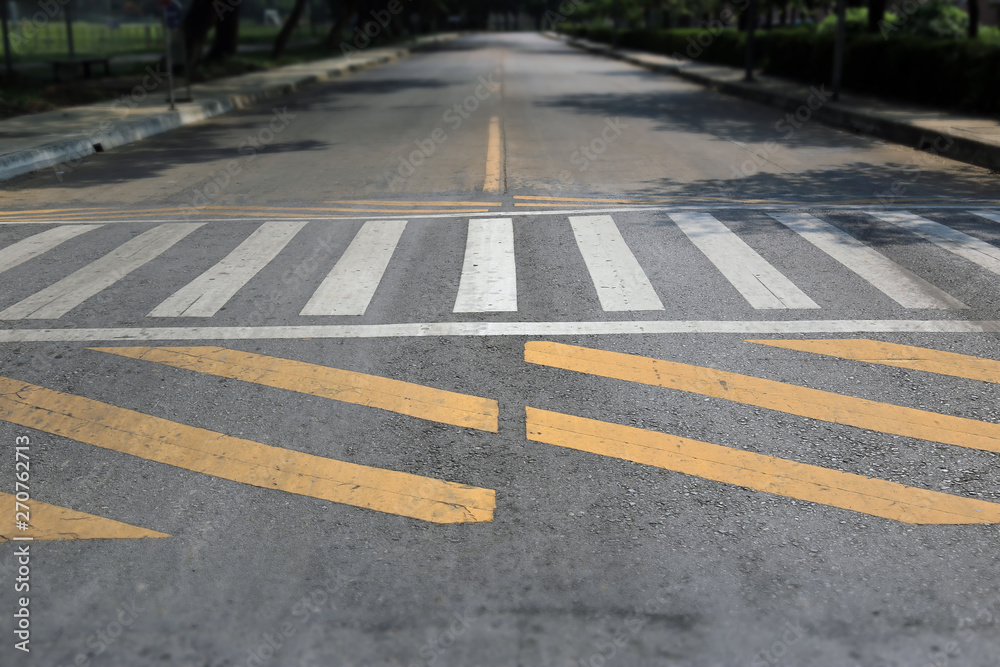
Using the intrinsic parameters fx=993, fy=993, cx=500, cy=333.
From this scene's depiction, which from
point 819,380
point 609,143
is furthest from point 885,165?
point 819,380

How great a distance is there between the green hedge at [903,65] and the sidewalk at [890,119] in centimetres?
42

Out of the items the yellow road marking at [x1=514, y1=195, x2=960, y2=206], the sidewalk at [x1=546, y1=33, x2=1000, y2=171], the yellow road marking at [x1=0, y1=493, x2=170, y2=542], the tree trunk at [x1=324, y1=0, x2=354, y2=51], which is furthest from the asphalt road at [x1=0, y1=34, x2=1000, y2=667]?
the tree trunk at [x1=324, y1=0, x2=354, y2=51]

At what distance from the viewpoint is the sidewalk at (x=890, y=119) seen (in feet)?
41.9

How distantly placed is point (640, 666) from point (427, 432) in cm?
183

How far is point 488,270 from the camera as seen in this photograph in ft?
23.2

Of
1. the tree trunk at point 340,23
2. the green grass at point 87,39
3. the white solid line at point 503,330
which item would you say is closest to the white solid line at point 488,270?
the white solid line at point 503,330

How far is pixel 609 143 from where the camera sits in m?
14.2

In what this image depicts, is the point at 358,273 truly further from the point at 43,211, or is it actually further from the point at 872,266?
the point at 43,211

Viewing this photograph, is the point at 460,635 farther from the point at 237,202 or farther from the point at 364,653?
the point at 237,202

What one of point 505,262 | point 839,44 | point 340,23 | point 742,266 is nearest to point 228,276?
point 505,262

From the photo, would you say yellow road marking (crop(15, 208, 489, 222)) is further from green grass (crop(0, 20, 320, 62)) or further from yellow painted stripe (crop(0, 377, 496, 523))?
green grass (crop(0, 20, 320, 62))

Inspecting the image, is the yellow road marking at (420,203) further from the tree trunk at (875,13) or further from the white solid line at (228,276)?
the tree trunk at (875,13)

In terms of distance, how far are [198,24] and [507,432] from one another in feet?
86.0

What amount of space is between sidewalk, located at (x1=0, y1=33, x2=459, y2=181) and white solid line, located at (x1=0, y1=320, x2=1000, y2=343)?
7.05 m
